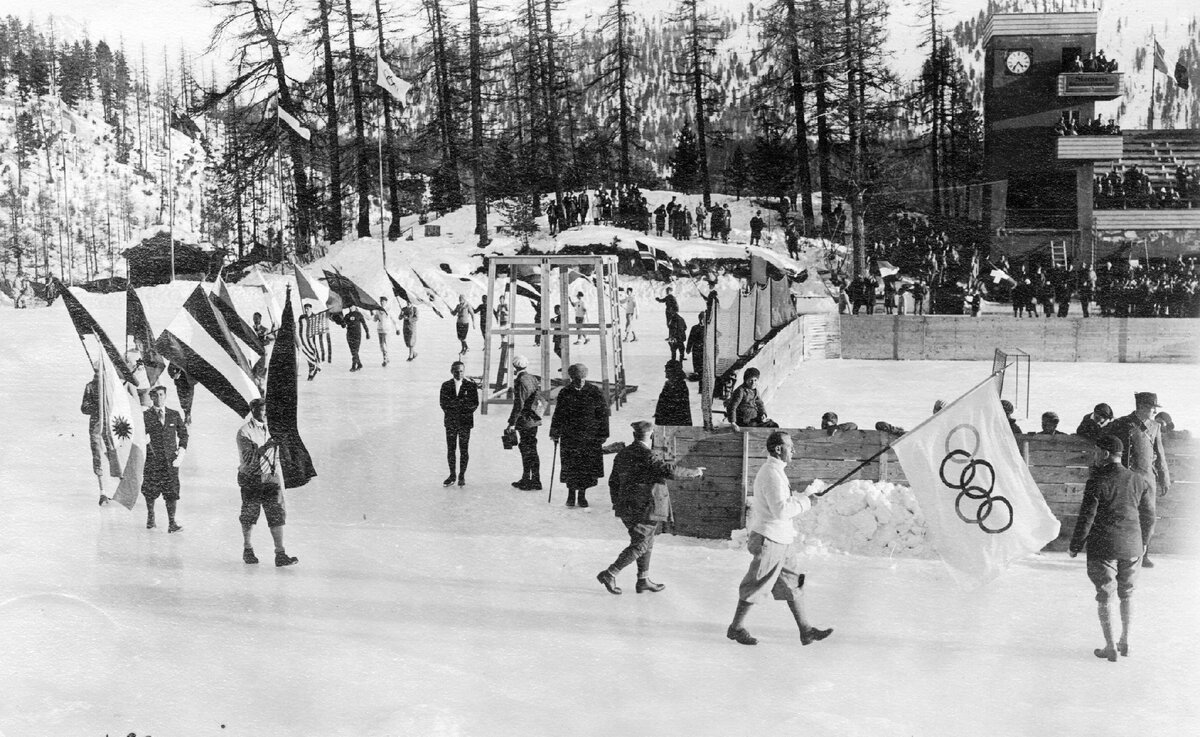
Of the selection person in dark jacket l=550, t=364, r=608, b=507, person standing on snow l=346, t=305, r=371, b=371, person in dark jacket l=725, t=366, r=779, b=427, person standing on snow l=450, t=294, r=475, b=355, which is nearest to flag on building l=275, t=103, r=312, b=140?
person standing on snow l=346, t=305, r=371, b=371

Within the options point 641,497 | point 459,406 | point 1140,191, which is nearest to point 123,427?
point 459,406

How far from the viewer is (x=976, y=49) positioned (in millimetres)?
25969

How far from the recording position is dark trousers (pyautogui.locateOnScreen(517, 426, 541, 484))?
35.0 ft

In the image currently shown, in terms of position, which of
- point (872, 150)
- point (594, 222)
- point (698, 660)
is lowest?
point (698, 660)

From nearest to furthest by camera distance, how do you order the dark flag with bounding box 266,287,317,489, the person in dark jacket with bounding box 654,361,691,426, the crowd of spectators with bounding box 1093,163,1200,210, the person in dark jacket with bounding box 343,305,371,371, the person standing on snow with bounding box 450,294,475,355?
the dark flag with bounding box 266,287,317,489 < the person in dark jacket with bounding box 654,361,691,426 < the person in dark jacket with bounding box 343,305,371,371 < the person standing on snow with bounding box 450,294,475,355 < the crowd of spectators with bounding box 1093,163,1200,210

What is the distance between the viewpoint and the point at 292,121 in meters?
14.6

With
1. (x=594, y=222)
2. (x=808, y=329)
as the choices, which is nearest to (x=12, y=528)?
(x=808, y=329)

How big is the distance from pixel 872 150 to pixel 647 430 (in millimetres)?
24789

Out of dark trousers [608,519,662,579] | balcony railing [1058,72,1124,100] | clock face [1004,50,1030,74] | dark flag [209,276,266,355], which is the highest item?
clock face [1004,50,1030,74]

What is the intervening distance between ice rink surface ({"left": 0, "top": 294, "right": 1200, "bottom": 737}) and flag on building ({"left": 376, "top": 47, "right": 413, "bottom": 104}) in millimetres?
8076

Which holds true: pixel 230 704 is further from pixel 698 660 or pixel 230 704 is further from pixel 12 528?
pixel 12 528

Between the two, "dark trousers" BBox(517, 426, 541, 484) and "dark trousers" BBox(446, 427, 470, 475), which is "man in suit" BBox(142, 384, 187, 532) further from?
"dark trousers" BBox(517, 426, 541, 484)

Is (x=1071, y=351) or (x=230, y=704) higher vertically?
(x=1071, y=351)

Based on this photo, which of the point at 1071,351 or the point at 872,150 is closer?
the point at 1071,351
